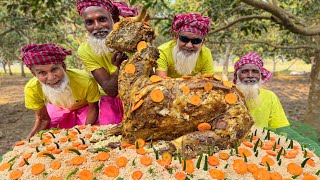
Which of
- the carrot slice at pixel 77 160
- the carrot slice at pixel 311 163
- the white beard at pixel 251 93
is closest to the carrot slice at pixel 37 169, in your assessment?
the carrot slice at pixel 77 160

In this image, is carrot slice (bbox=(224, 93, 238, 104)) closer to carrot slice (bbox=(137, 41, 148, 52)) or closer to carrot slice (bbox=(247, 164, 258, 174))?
carrot slice (bbox=(247, 164, 258, 174))

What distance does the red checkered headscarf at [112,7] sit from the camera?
2.82 metres

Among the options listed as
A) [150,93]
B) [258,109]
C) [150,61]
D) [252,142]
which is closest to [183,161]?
[150,93]

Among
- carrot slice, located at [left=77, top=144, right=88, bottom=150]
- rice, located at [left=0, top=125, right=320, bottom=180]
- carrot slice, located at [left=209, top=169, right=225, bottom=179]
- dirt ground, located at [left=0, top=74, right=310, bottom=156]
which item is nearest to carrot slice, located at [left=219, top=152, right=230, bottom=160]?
rice, located at [left=0, top=125, right=320, bottom=180]

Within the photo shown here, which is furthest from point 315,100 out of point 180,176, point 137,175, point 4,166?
point 4,166

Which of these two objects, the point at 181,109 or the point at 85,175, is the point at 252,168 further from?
the point at 85,175

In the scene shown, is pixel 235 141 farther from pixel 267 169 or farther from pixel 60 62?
pixel 60 62

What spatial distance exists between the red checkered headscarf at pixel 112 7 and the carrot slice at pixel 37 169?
1496mm

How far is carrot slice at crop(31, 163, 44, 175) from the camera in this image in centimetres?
198

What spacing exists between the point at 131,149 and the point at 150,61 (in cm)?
67

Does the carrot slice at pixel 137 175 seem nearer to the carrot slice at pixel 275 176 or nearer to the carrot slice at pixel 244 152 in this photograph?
the carrot slice at pixel 244 152

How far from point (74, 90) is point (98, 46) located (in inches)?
22.7

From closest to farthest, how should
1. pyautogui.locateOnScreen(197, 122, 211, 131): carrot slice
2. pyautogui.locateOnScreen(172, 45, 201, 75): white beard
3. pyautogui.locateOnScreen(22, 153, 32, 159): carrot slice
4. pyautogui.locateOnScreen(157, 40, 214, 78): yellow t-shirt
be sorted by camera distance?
1. pyautogui.locateOnScreen(197, 122, 211, 131): carrot slice
2. pyautogui.locateOnScreen(22, 153, 32, 159): carrot slice
3. pyautogui.locateOnScreen(172, 45, 201, 75): white beard
4. pyautogui.locateOnScreen(157, 40, 214, 78): yellow t-shirt

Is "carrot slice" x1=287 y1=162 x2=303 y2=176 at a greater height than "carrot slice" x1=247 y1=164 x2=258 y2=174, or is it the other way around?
"carrot slice" x1=247 y1=164 x2=258 y2=174
